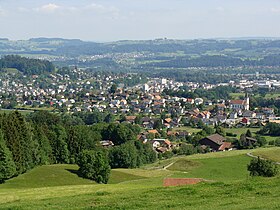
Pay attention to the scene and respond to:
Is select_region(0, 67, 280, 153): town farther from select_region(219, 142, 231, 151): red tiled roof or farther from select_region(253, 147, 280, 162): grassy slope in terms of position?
select_region(253, 147, 280, 162): grassy slope

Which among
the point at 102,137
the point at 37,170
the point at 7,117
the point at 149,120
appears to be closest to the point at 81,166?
the point at 37,170

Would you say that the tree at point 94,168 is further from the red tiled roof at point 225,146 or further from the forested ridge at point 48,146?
the red tiled roof at point 225,146

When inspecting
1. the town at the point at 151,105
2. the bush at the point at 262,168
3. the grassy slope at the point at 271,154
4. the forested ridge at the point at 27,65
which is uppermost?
the bush at the point at 262,168

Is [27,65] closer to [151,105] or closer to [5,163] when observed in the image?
[151,105]

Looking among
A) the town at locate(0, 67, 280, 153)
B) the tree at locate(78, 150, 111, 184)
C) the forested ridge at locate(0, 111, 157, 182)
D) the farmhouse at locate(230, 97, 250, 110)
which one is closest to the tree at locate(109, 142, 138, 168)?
the forested ridge at locate(0, 111, 157, 182)

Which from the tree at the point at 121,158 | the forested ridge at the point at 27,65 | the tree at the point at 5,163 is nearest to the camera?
the tree at the point at 5,163

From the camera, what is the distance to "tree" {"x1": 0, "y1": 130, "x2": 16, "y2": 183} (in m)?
27.4

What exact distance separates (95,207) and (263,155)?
35184 mm

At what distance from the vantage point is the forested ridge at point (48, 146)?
100ft

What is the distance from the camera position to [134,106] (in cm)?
11419

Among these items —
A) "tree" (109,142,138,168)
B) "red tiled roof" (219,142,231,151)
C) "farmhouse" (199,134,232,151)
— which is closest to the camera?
"tree" (109,142,138,168)

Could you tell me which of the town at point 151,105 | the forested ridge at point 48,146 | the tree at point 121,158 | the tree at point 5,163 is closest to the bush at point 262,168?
the tree at point 5,163

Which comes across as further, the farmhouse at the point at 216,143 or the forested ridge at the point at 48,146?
the farmhouse at the point at 216,143

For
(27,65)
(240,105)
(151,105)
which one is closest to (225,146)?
(240,105)
